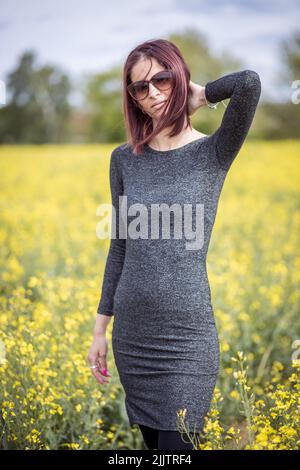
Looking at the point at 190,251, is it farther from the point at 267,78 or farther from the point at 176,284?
the point at 267,78

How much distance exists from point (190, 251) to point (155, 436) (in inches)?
→ 24.2

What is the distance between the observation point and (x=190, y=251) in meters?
1.67

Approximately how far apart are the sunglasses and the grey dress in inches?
4.9

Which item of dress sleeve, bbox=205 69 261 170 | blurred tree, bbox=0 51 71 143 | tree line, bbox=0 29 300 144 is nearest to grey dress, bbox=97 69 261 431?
dress sleeve, bbox=205 69 261 170

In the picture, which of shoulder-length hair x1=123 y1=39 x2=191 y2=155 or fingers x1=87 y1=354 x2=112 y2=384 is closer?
shoulder-length hair x1=123 y1=39 x2=191 y2=155

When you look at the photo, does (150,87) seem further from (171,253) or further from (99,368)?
(99,368)

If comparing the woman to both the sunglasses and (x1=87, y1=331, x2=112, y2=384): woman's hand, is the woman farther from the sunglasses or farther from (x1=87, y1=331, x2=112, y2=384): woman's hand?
(x1=87, y1=331, x2=112, y2=384): woman's hand

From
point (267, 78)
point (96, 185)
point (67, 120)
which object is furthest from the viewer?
point (67, 120)

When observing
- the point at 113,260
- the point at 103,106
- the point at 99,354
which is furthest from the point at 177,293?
the point at 103,106

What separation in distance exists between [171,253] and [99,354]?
0.54 meters

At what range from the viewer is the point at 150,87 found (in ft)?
5.64

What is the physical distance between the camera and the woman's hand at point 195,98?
1.74m

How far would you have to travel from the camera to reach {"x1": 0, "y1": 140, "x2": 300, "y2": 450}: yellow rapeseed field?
6.73ft

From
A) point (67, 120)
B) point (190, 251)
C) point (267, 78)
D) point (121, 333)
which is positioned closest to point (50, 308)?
point (121, 333)
